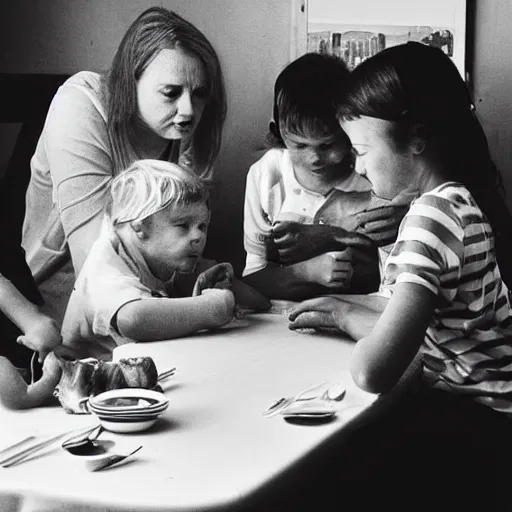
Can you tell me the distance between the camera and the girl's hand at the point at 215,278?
1.74 metres

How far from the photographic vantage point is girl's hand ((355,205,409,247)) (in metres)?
1.80

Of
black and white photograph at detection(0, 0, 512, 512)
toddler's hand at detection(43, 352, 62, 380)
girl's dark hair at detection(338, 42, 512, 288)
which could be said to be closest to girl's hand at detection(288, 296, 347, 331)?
black and white photograph at detection(0, 0, 512, 512)

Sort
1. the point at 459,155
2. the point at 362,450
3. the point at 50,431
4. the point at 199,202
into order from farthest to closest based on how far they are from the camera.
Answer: the point at 199,202
the point at 459,155
the point at 362,450
the point at 50,431

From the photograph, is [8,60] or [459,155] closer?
[459,155]

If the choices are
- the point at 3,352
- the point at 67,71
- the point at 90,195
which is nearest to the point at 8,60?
the point at 67,71

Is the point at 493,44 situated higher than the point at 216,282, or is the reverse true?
the point at 493,44

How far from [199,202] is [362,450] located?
25.1 inches

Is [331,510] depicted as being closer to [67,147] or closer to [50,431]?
[50,431]

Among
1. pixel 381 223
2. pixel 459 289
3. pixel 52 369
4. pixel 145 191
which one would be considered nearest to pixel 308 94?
pixel 381 223


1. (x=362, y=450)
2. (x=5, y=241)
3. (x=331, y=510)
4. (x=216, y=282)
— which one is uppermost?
(x=5, y=241)

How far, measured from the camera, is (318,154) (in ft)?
6.02

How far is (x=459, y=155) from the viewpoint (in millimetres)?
1398

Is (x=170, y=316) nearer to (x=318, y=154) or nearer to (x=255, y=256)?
(x=255, y=256)

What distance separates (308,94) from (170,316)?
1.90 ft
